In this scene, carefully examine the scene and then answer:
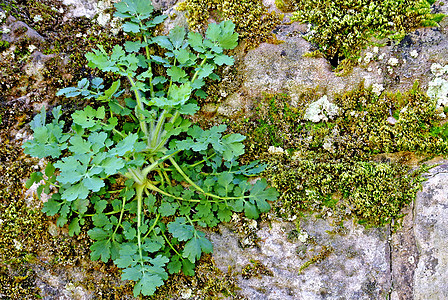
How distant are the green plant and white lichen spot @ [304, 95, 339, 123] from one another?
1.96 ft

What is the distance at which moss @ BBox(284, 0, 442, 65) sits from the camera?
251 cm

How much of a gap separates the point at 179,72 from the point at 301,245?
63.4 inches

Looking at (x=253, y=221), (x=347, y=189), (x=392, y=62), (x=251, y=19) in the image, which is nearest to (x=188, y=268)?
(x=253, y=221)

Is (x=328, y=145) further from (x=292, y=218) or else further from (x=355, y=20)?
(x=355, y=20)

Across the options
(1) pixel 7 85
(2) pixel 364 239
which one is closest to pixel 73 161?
(1) pixel 7 85

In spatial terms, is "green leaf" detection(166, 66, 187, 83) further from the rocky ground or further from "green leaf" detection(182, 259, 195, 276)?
"green leaf" detection(182, 259, 195, 276)

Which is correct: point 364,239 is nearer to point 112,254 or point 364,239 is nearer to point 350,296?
→ point 350,296

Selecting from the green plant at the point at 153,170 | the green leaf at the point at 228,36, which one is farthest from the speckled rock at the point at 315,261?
the green leaf at the point at 228,36

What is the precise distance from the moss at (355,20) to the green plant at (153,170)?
0.72 meters

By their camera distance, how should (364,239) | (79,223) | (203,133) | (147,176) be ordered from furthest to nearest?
(147,176) → (79,223) → (203,133) → (364,239)

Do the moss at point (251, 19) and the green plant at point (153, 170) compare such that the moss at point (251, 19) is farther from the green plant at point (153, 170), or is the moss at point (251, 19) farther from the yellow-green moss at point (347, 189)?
the yellow-green moss at point (347, 189)

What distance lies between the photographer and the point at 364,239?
2328 millimetres

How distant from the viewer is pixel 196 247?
93.0 inches

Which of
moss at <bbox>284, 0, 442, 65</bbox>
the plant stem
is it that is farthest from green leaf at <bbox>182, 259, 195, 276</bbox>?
moss at <bbox>284, 0, 442, 65</bbox>
